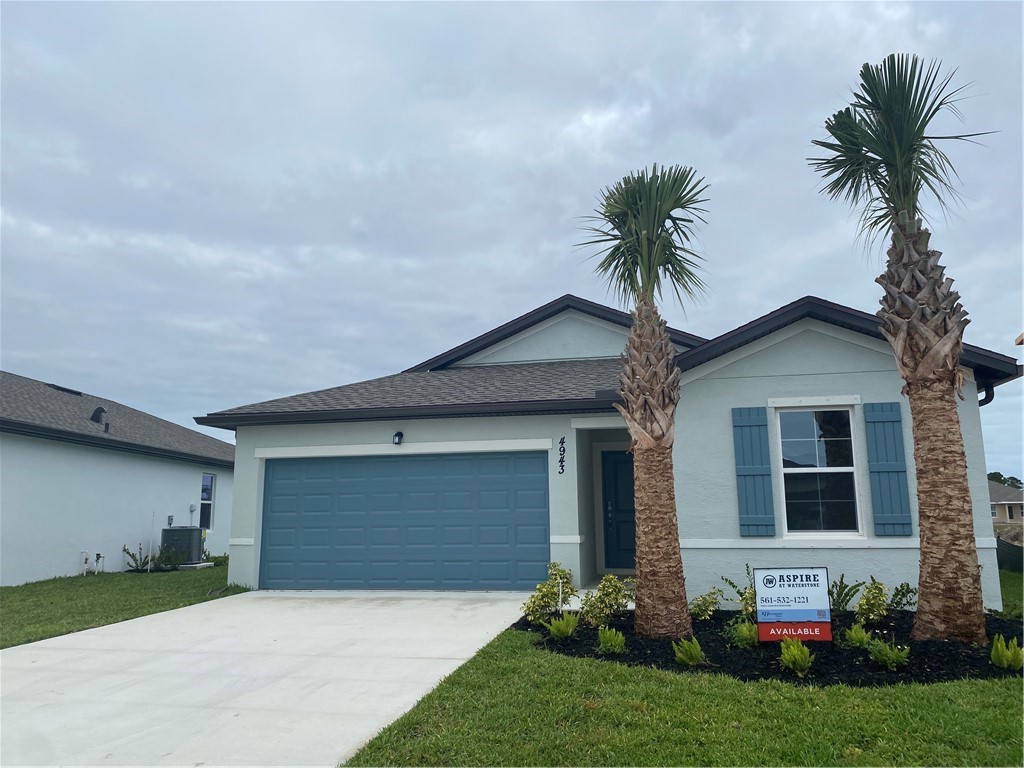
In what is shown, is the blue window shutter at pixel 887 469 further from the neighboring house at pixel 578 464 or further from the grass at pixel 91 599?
the grass at pixel 91 599

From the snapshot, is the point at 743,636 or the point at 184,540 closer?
the point at 743,636

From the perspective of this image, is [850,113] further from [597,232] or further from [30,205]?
[30,205]

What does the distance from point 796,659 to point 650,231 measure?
16.1 ft

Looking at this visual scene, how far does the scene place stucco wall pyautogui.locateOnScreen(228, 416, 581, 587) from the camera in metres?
10.9

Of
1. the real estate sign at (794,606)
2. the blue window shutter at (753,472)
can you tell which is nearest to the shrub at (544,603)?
the real estate sign at (794,606)

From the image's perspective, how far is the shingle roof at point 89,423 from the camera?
14411mm

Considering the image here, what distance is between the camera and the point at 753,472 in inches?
361

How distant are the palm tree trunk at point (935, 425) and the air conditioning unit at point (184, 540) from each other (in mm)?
17117

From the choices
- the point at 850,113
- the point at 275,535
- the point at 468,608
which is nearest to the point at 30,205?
the point at 275,535

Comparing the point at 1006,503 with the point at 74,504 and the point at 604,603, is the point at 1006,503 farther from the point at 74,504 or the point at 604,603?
the point at 74,504

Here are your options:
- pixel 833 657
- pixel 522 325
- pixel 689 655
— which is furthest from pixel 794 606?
pixel 522 325

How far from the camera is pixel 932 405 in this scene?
22.3ft

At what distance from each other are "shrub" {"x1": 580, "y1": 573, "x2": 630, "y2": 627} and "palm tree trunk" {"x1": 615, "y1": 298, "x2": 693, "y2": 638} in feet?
1.62

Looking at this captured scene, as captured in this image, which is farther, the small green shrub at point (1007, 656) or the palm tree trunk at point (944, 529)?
the palm tree trunk at point (944, 529)
